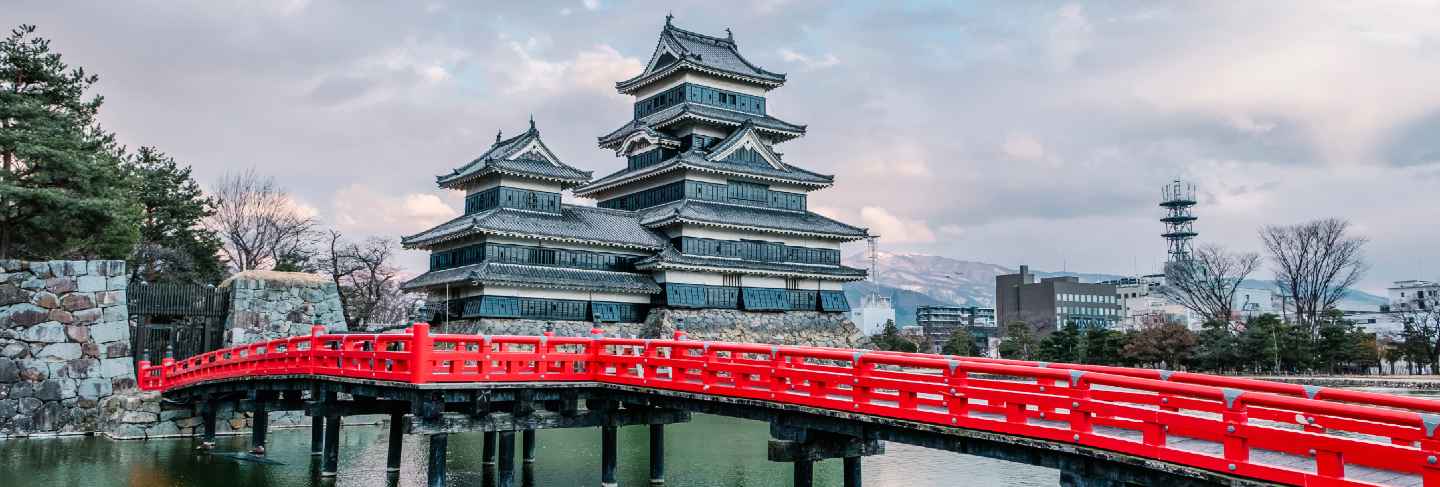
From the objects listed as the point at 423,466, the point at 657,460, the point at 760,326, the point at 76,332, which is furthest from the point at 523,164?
the point at 657,460

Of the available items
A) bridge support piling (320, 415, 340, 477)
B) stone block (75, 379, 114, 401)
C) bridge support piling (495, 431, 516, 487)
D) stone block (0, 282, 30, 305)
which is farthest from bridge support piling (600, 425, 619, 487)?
stone block (0, 282, 30, 305)

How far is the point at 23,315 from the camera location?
1226 inches

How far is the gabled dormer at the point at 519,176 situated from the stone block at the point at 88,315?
787 inches

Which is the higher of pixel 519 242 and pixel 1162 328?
A: pixel 519 242

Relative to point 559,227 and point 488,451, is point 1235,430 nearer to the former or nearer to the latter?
point 488,451

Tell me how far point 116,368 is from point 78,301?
7.83ft

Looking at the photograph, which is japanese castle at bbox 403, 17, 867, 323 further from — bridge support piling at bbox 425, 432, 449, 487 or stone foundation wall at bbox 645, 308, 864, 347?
bridge support piling at bbox 425, 432, 449, 487

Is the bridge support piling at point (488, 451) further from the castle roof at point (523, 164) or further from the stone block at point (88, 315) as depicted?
the castle roof at point (523, 164)

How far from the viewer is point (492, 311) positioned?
156 feet

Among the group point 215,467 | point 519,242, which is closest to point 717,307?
point 519,242

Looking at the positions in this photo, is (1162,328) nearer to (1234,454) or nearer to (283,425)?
(283,425)

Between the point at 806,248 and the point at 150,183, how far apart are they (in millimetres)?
32963

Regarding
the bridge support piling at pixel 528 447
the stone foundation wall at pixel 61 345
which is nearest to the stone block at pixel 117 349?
the stone foundation wall at pixel 61 345

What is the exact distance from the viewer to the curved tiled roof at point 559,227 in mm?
48188
